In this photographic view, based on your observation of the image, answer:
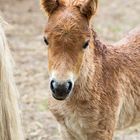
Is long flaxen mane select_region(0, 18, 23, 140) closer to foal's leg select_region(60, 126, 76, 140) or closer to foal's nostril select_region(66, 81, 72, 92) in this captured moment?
foal's nostril select_region(66, 81, 72, 92)

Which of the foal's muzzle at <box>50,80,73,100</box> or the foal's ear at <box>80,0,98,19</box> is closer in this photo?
the foal's muzzle at <box>50,80,73,100</box>

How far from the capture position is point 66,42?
3379mm

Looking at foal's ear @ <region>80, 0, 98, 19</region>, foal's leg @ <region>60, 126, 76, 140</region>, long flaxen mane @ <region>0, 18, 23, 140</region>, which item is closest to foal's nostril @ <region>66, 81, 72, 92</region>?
long flaxen mane @ <region>0, 18, 23, 140</region>

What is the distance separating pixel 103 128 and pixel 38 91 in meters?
2.83

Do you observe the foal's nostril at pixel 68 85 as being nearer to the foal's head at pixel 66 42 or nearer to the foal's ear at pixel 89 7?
the foal's head at pixel 66 42

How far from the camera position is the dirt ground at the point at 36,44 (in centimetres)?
583

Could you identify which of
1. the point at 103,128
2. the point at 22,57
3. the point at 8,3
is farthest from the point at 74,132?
the point at 8,3

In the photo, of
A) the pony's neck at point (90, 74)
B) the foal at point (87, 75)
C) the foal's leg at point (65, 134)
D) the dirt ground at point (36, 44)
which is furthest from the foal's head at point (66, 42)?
the dirt ground at point (36, 44)

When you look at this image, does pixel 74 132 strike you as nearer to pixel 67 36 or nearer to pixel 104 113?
pixel 104 113

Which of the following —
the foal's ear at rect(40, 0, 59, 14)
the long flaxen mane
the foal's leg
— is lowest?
the foal's leg

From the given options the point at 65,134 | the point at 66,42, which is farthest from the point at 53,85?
the point at 65,134

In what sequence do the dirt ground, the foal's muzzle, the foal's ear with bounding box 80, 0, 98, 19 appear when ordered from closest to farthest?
the foal's muzzle, the foal's ear with bounding box 80, 0, 98, 19, the dirt ground

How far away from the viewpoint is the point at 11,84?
3.46m

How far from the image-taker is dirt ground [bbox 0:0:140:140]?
5832 millimetres
